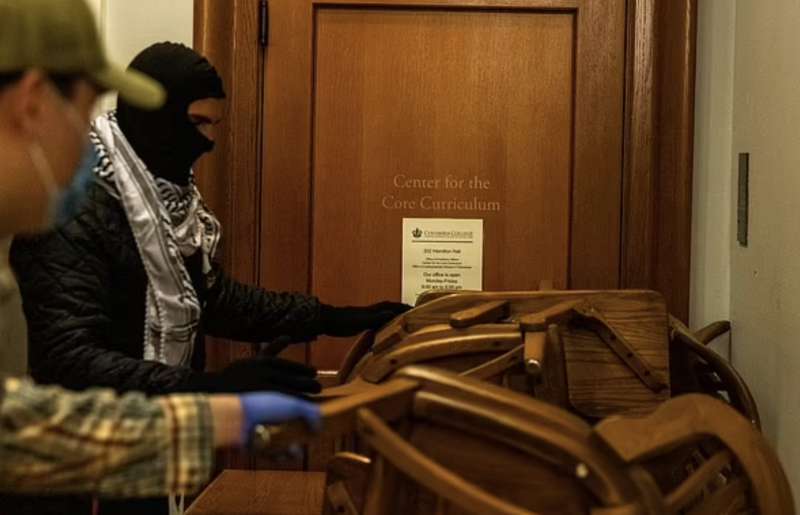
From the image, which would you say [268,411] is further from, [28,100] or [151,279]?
[151,279]

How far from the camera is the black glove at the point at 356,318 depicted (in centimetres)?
234

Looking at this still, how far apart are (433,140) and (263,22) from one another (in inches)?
18.2

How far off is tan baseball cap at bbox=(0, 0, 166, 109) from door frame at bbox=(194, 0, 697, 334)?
1457 mm

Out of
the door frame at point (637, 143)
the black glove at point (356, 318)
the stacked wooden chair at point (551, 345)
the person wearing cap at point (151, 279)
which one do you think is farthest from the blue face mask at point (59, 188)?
the door frame at point (637, 143)

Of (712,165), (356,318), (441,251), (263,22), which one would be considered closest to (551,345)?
(356,318)

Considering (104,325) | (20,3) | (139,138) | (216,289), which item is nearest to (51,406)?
(20,3)

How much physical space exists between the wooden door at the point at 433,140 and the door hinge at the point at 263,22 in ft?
0.10

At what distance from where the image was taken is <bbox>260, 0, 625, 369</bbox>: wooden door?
2729 mm

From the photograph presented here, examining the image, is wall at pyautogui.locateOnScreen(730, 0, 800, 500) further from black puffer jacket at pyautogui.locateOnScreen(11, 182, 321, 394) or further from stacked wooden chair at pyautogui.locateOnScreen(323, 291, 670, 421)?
black puffer jacket at pyautogui.locateOnScreen(11, 182, 321, 394)

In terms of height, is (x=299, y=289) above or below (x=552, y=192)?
below

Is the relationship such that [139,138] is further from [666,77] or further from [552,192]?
[666,77]

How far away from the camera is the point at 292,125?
2.73 meters

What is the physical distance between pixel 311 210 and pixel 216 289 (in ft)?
1.60

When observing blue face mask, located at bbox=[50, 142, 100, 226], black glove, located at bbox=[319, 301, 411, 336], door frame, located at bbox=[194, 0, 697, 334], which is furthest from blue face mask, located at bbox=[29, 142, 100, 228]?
door frame, located at bbox=[194, 0, 697, 334]
